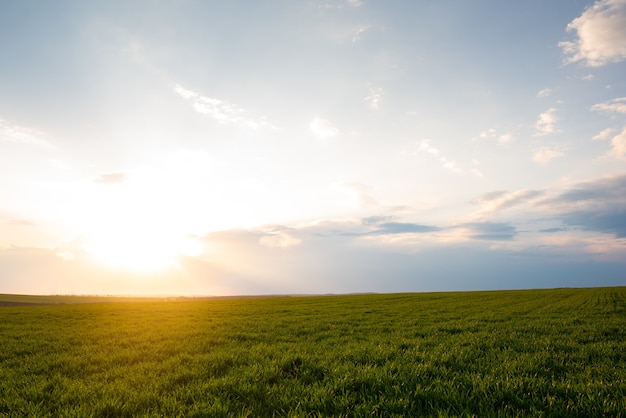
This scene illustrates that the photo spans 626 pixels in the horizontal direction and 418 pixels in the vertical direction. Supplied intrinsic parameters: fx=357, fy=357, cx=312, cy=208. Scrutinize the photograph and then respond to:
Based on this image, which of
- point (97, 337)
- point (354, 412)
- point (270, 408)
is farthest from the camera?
point (97, 337)

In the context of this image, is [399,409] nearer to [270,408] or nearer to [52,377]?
[270,408]

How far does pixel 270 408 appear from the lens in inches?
244

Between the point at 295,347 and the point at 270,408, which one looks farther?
the point at 295,347

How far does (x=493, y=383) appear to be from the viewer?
6.93 m

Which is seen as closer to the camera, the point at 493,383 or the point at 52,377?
the point at 493,383

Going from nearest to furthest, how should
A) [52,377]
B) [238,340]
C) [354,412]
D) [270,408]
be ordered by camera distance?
[354,412], [270,408], [52,377], [238,340]

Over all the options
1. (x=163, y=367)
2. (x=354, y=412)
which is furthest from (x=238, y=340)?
(x=354, y=412)

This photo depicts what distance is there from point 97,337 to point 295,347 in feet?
32.1

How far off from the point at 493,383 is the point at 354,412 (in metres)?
3.11

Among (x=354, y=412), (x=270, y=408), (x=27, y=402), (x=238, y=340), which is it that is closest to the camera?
(x=354, y=412)

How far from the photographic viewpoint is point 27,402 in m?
6.82

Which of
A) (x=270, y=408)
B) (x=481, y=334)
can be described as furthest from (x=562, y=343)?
(x=270, y=408)

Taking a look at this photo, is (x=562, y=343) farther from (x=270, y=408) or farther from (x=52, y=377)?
(x=52, y=377)

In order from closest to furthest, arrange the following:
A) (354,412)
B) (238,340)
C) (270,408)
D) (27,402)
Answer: (354,412)
(270,408)
(27,402)
(238,340)
